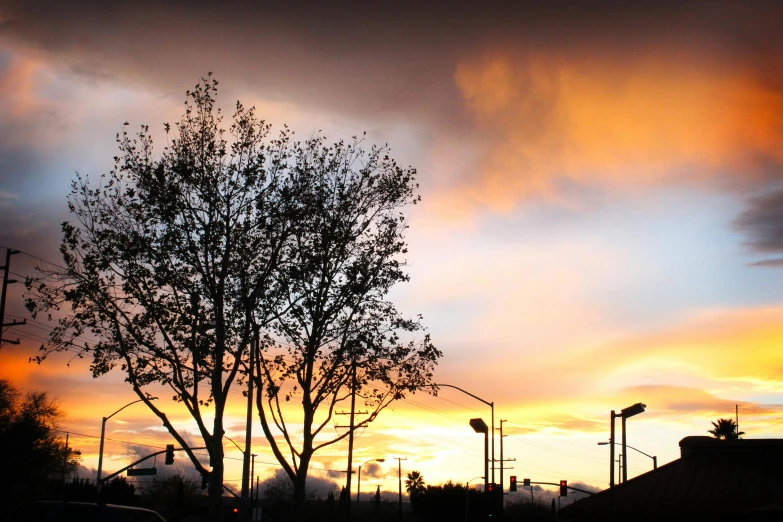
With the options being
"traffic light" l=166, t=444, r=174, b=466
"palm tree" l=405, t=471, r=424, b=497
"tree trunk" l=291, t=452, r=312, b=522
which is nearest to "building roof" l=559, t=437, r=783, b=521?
"tree trunk" l=291, t=452, r=312, b=522

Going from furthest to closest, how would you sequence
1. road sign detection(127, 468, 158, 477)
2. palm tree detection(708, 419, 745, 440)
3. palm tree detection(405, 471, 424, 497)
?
palm tree detection(405, 471, 424, 497), palm tree detection(708, 419, 745, 440), road sign detection(127, 468, 158, 477)

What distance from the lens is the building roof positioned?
113ft

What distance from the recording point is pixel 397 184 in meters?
34.3

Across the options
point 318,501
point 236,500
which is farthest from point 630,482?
point 318,501

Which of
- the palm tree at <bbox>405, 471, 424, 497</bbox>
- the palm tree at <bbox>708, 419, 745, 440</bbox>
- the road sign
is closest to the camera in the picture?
the road sign

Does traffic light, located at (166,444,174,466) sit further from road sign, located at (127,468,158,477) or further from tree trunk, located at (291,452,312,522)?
tree trunk, located at (291,452,312,522)

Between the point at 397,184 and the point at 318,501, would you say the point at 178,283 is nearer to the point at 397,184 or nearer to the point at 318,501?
the point at 397,184

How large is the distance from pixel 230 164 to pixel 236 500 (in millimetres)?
26759

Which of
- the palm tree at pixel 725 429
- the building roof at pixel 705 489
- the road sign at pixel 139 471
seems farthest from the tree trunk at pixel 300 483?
the palm tree at pixel 725 429

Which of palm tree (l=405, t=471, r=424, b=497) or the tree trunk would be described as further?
palm tree (l=405, t=471, r=424, b=497)

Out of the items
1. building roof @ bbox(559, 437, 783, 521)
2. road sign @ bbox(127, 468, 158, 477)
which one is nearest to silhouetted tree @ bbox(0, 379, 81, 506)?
road sign @ bbox(127, 468, 158, 477)

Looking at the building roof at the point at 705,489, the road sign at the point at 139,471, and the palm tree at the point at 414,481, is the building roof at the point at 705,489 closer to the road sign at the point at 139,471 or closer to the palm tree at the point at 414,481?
the road sign at the point at 139,471

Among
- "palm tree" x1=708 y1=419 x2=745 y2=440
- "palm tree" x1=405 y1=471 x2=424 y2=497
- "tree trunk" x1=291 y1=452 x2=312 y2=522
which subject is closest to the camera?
"tree trunk" x1=291 y1=452 x2=312 y2=522

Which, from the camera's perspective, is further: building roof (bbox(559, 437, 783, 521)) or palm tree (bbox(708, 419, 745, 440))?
palm tree (bbox(708, 419, 745, 440))
